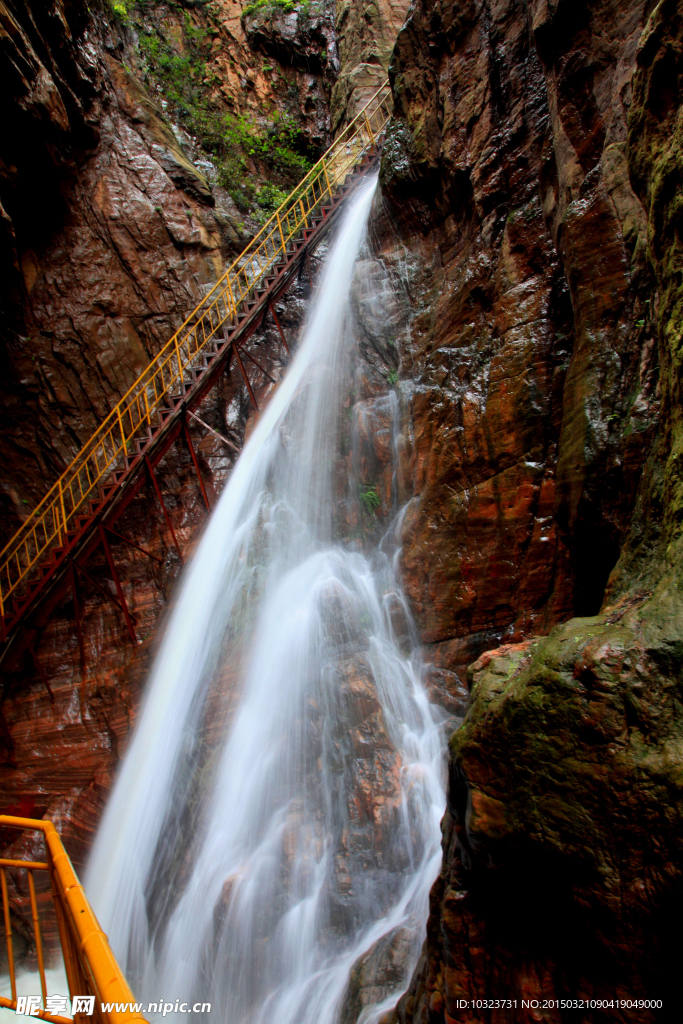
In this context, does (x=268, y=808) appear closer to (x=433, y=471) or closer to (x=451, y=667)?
(x=451, y=667)

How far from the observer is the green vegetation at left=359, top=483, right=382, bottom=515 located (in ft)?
27.5

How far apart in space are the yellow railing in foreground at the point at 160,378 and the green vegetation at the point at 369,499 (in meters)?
4.08

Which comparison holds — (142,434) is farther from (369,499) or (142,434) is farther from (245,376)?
(369,499)

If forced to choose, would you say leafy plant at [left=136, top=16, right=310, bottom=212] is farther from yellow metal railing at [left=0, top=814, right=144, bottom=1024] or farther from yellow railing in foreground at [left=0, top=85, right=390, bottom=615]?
yellow metal railing at [left=0, top=814, right=144, bottom=1024]

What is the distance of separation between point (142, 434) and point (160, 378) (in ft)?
4.66

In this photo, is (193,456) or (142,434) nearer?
(193,456)

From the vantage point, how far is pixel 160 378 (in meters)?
11.0

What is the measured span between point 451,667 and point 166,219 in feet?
37.7

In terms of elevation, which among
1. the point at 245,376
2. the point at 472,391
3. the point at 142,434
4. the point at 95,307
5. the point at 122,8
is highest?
the point at 122,8

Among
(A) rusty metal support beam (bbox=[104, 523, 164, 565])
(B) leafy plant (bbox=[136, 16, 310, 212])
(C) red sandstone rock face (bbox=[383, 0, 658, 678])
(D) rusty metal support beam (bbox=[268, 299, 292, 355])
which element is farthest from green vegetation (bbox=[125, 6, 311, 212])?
(A) rusty metal support beam (bbox=[104, 523, 164, 565])

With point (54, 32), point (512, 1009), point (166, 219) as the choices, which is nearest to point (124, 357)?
point (166, 219)

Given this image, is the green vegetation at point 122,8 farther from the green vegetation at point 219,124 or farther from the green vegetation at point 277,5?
the green vegetation at point 277,5

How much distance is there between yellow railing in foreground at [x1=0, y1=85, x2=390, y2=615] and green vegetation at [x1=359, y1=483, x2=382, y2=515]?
4080 millimetres

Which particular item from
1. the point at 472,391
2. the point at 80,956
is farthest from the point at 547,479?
the point at 80,956
